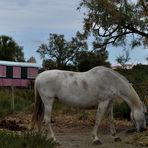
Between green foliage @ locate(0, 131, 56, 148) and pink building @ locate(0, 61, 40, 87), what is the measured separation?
33.9 metres

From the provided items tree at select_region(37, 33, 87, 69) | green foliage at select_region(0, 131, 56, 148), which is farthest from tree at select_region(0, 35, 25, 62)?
green foliage at select_region(0, 131, 56, 148)

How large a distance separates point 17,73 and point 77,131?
100 feet

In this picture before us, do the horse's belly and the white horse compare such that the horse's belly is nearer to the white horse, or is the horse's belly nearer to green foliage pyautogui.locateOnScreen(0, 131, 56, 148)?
the white horse

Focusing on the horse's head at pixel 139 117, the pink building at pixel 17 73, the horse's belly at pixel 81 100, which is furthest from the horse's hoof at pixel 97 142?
the pink building at pixel 17 73

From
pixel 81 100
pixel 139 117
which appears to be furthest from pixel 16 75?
pixel 139 117

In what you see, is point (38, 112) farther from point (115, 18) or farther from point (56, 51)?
point (56, 51)

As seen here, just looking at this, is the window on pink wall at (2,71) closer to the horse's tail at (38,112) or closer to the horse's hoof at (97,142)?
the horse's tail at (38,112)

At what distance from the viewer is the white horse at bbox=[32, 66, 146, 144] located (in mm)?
12656

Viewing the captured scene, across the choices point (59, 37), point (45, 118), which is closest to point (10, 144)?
point (45, 118)

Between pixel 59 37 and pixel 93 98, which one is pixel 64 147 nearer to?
pixel 93 98

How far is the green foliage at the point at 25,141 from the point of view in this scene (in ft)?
29.0

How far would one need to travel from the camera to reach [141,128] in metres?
12.9

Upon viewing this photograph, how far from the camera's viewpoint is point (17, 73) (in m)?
45.9

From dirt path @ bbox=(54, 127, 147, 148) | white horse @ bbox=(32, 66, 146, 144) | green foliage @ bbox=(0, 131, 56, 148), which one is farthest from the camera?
white horse @ bbox=(32, 66, 146, 144)
